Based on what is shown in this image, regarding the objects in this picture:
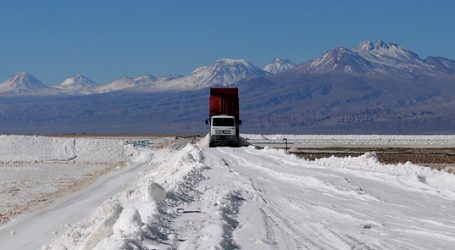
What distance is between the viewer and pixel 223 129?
53781 mm

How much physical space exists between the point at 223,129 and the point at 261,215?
1521 inches

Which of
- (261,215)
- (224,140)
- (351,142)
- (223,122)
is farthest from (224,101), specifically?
(261,215)

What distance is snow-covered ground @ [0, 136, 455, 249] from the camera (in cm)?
1210

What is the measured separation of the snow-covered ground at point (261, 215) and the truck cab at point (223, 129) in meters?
26.9

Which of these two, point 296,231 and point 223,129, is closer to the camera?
point 296,231

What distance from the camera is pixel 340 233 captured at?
13.0 meters

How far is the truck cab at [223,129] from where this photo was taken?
53594 mm

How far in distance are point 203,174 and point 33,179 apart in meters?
12.4

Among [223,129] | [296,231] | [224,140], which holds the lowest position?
[296,231]

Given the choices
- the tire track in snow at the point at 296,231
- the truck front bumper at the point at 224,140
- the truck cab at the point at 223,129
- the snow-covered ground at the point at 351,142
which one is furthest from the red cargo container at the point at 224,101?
the tire track in snow at the point at 296,231

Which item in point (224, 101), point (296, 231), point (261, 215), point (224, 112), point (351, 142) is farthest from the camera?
point (351, 142)

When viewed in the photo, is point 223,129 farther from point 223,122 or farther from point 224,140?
point 224,140

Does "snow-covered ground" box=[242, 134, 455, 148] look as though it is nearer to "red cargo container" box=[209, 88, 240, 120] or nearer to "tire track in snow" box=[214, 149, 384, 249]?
"red cargo container" box=[209, 88, 240, 120]

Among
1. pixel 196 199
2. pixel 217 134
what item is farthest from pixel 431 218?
pixel 217 134
